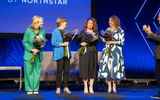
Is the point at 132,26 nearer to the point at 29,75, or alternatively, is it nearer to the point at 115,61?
the point at 115,61

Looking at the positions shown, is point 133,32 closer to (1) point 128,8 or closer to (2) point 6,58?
(1) point 128,8

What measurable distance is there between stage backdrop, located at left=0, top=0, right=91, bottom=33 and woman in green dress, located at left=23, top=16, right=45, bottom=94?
197 centimetres

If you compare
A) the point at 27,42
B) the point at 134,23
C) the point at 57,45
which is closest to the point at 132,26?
the point at 134,23

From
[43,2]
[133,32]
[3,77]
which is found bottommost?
[3,77]

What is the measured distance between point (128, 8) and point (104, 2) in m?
0.75

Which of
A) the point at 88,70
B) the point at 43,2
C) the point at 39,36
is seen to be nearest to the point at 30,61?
the point at 39,36

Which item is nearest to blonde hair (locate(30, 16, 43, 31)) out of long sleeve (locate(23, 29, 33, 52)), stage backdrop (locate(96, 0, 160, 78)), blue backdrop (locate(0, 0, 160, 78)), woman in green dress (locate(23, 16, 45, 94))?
woman in green dress (locate(23, 16, 45, 94))

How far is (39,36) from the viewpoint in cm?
479

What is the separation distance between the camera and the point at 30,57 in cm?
486

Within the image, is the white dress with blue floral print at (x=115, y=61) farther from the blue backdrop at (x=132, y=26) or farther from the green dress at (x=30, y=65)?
the blue backdrop at (x=132, y=26)

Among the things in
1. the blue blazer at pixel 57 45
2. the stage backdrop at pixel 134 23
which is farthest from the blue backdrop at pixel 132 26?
the blue blazer at pixel 57 45

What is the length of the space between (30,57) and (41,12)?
231 cm

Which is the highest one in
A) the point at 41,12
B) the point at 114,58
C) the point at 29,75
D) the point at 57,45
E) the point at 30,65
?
the point at 41,12

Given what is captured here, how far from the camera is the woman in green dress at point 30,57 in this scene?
4863 mm
